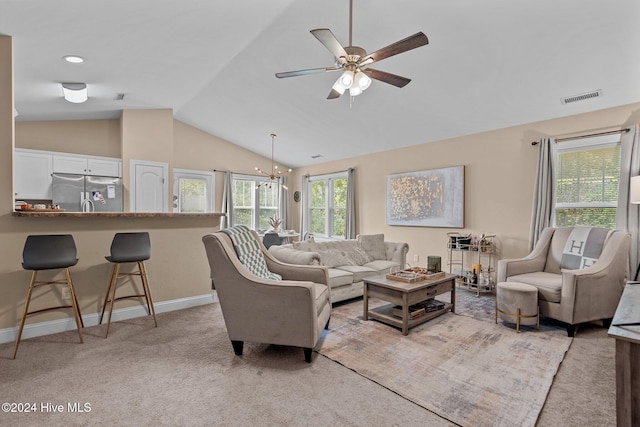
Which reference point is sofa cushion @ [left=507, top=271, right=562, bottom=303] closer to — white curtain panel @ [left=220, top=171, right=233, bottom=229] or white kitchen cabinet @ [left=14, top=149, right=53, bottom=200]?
white curtain panel @ [left=220, top=171, right=233, bottom=229]

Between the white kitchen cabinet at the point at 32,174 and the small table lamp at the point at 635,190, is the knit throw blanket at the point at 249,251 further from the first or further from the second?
the white kitchen cabinet at the point at 32,174

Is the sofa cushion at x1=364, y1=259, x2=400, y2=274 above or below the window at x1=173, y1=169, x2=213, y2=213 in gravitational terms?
below

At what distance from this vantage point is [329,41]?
2.18 meters

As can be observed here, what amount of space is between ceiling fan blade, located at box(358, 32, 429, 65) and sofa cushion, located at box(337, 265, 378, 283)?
253 centimetres

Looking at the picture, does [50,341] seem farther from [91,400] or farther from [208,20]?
[208,20]

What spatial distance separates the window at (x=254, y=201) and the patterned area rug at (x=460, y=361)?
188 inches

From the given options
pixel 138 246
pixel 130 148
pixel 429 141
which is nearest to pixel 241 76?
pixel 130 148

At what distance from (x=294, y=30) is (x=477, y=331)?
3681mm

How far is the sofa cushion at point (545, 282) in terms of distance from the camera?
3.01 meters

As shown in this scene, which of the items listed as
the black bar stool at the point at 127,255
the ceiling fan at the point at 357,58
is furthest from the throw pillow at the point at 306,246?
the ceiling fan at the point at 357,58

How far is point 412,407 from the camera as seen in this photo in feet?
6.04

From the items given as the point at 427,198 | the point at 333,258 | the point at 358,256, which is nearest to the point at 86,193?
the point at 333,258

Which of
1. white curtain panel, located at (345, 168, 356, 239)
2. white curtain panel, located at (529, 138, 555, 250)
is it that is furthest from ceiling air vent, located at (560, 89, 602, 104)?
white curtain panel, located at (345, 168, 356, 239)

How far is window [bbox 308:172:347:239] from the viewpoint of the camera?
7105 mm
